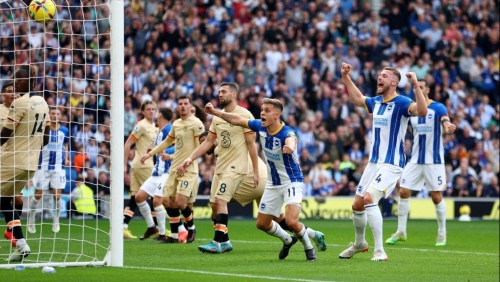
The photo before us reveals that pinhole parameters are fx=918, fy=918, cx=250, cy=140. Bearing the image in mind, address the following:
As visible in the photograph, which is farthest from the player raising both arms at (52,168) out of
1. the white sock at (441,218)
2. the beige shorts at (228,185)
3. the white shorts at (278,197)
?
the white sock at (441,218)

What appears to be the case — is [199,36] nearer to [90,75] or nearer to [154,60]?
[154,60]

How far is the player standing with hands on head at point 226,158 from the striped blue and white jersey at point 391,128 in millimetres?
1889

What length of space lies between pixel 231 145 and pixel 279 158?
1.89 m

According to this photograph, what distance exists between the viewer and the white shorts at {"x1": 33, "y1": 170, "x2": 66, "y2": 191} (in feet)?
61.7

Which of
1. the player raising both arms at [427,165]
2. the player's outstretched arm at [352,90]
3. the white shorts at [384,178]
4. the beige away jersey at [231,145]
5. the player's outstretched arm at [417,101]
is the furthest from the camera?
the player raising both arms at [427,165]

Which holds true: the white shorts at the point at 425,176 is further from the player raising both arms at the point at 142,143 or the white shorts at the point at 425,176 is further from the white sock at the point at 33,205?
the white sock at the point at 33,205

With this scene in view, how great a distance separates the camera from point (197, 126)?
15359mm

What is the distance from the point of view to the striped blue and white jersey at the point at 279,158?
12.0m

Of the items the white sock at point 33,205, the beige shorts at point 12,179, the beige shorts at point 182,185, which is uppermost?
the beige shorts at point 12,179

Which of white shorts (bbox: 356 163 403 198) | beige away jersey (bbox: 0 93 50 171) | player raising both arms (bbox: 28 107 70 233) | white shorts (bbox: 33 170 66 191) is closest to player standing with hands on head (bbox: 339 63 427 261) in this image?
white shorts (bbox: 356 163 403 198)

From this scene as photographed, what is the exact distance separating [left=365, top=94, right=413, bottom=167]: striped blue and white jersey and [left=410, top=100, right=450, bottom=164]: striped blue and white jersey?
366cm

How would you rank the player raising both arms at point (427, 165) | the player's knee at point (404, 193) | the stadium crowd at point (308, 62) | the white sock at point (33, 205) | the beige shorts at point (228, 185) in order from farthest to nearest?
the stadium crowd at point (308, 62), the white sock at point (33, 205), the player's knee at point (404, 193), the player raising both arms at point (427, 165), the beige shorts at point (228, 185)

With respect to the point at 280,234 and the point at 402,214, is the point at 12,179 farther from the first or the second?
the point at 402,214

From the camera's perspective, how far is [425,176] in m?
16.1
